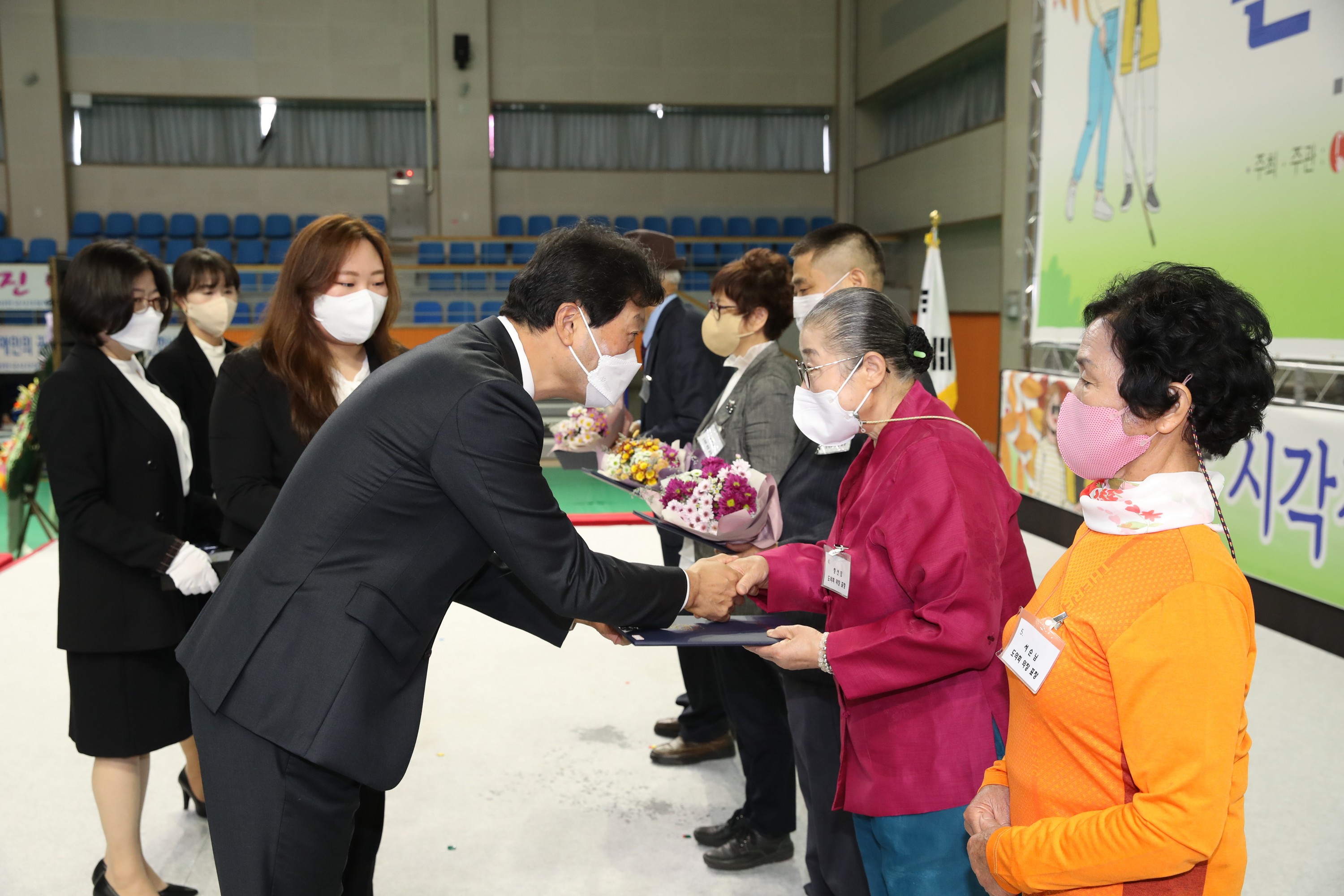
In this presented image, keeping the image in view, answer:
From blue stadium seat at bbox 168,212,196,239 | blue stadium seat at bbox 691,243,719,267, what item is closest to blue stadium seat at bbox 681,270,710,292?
blue stadium seat at bbox 691,243,719,267

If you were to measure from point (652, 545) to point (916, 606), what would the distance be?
15.5 ft

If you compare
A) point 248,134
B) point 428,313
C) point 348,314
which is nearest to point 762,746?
point 348,314

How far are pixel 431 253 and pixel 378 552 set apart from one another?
1303 cm

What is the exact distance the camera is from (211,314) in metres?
3.27

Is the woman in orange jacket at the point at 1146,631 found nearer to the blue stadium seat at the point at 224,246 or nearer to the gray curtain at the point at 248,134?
the blue stadium seat at the point at 224,246

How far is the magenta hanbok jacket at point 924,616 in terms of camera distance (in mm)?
1553

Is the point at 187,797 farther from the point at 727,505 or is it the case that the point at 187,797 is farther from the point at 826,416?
the point at 826,416

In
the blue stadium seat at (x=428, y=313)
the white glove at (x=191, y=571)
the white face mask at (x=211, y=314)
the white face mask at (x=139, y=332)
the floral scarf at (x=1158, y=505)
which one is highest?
the blue stadium seat at (x=428, y=313)

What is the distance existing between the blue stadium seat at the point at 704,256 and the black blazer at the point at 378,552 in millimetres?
12629

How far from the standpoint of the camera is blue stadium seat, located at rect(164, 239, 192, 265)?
13.1m

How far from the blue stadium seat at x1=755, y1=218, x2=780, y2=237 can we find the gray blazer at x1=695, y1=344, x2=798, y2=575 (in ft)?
40.1

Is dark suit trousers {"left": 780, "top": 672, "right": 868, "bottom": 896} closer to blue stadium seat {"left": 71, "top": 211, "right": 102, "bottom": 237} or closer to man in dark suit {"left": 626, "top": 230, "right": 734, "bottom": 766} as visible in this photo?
man in dark suit {"left": 626, "top": 230, "right": 734, "bottom": 766}

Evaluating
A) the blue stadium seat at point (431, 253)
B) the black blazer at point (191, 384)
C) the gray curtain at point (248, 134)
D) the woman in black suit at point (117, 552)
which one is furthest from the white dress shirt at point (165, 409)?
the gray curtain at point (248, 134)

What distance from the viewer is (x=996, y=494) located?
165 centimetres
